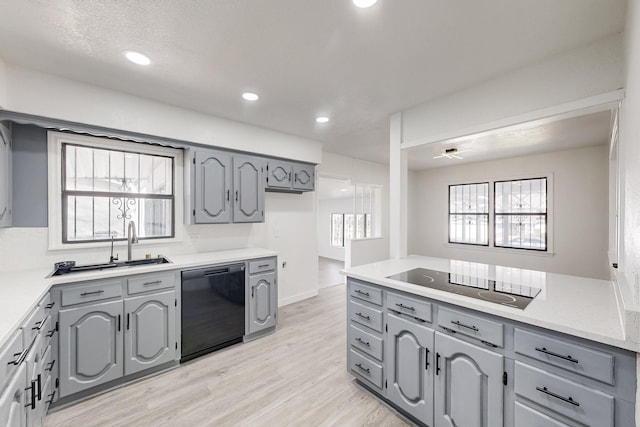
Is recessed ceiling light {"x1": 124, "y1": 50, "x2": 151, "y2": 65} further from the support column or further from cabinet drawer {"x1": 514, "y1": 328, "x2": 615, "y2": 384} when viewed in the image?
cabinet drawer {"x1": 514, "y1": 328, "x2": 615, "y2": 384}

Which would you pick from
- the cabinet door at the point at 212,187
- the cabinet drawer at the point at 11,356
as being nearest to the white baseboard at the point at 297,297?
the cabinet door at the point at 212,187

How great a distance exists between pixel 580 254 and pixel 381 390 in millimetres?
4784

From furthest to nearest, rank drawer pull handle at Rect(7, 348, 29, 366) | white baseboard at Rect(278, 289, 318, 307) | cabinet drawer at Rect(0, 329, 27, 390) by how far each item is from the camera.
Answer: white baseboard at Rect(278, 289, 318, 307)
drawer pull handle at Rect(7, 348, 29, 366)
cabinet drawer at Rect(0, 329, 27, 390)

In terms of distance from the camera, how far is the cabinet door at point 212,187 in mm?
2953

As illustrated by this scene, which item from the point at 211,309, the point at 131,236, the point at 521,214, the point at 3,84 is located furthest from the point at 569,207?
the point at 3,84

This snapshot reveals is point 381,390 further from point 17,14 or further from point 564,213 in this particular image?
point 564,213

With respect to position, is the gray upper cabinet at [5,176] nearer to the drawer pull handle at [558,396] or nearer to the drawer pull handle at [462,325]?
the drawer pull handle at [462,325]

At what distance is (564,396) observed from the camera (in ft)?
3.95

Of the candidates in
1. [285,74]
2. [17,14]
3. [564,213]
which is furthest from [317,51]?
[564,213]

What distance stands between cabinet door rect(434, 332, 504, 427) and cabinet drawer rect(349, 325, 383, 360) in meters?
0.47

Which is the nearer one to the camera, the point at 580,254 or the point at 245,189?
the point at 245,189

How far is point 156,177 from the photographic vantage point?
3.00 meters

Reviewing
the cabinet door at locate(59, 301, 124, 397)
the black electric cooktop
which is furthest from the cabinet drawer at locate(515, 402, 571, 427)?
the cabinet door at locate(59, 301, 124, 397)

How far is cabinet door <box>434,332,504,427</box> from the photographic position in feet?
4.65
